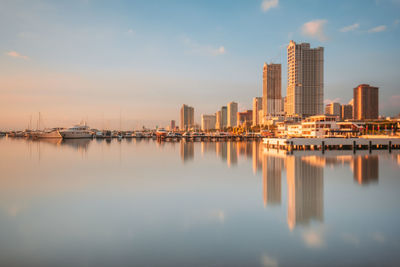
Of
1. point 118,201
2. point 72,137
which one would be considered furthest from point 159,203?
point 72,137

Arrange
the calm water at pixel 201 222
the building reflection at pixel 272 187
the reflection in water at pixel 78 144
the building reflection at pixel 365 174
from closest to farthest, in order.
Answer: the calm water at pixel 201 222, the building reflection at pixel 272 187, the building reflection at pixel 365 174, the reflection in water at pixel 78 144

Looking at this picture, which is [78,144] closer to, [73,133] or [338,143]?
[73,133]

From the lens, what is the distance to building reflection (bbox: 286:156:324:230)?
60.4 ft

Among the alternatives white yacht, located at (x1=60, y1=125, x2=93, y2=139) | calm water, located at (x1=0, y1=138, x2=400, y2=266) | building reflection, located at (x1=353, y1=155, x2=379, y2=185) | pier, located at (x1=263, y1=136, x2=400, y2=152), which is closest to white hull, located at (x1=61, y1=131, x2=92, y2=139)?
white yacht, located at (x1=60, y1=125, x2=93, y2=139)

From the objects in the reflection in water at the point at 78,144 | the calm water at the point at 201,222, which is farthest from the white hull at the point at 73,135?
the calm water at the point at 201,222

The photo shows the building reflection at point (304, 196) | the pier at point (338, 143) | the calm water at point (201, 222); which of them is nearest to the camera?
the calm water at point (201, 222)

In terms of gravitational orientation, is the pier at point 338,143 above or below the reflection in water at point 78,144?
above

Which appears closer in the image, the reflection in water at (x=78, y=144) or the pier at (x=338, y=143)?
the pier at (x=338, y=143)

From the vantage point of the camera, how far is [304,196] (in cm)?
2417

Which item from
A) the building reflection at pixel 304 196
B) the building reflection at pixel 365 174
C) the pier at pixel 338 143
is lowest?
the building reflection at pixel 365 174

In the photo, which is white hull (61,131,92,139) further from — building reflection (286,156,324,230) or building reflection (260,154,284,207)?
building reflection (286,156,324,230)

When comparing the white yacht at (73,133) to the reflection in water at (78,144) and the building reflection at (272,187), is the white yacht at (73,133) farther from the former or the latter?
the building reflection at (272,187)

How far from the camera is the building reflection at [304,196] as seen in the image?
18.4m

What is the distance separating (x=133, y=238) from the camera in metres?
14.5
